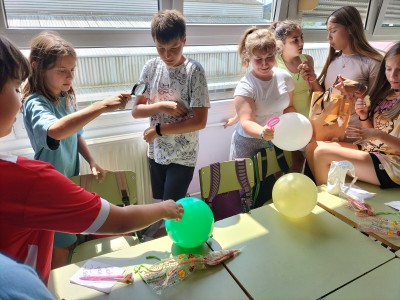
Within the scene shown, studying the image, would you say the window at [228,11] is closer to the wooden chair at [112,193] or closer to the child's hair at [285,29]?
the child's hair at [285,29]

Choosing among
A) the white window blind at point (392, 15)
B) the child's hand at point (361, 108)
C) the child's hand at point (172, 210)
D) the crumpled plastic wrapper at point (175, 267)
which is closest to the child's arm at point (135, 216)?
the child's hand at point (172, 210)

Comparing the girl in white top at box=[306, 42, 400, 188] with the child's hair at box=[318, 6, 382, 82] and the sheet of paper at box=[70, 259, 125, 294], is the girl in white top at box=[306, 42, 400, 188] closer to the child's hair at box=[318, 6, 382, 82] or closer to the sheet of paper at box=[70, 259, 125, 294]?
the child's hair at box=[318, 6, 382, 82]

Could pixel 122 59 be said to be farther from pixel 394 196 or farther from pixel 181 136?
pixel 394 196

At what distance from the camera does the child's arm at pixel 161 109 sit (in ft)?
5.26

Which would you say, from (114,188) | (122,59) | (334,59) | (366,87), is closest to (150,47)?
(122,59)

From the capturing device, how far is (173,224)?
1.15 m

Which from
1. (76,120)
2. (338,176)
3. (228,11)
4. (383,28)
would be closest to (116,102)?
(76,120)

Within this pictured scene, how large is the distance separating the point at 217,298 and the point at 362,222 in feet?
2.66

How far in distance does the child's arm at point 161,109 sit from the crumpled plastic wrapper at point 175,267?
2.57ft

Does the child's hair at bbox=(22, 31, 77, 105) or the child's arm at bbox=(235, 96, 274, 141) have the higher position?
the child's hair at bbox=(22, 31, 77, 105)

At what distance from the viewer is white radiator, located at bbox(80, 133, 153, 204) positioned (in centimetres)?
205

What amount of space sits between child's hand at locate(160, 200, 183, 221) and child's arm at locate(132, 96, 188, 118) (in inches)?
25.9

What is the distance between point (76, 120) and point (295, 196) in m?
1.01

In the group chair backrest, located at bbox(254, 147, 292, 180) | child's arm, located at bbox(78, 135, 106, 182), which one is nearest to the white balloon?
chair backrest, located at bbox(254, 147, 292, 180)
